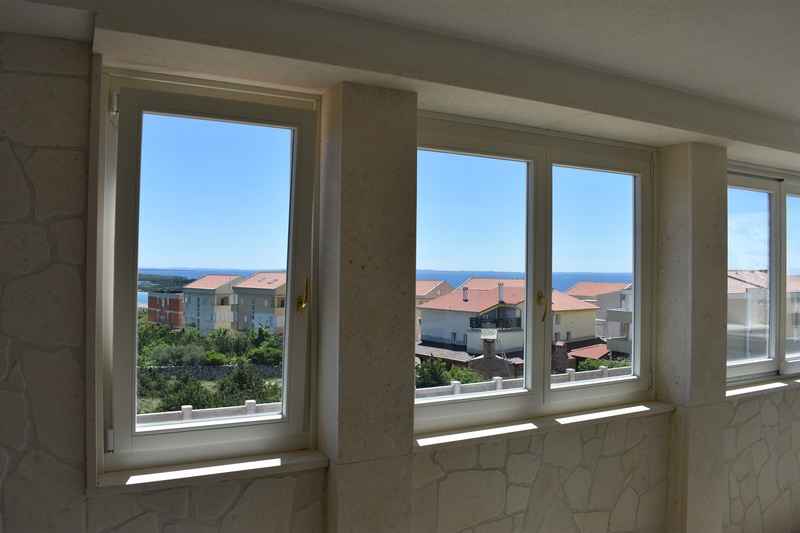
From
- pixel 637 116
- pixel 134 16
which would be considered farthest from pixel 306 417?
pixel 637 116

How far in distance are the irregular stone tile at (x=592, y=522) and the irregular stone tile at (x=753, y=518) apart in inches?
47.2

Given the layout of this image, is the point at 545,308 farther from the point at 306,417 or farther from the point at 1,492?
the point at 1,492

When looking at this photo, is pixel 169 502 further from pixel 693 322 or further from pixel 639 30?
pixel 693 322

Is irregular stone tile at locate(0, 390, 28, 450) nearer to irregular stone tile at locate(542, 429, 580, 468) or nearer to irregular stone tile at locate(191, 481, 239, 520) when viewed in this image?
irregular stone tile at locate(191, 481, 239, 520)

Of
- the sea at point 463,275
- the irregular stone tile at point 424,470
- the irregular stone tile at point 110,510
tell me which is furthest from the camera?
the irregular stone tile at point 424,470

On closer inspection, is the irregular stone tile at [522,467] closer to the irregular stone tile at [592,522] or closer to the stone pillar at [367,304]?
the irregular stone tile at [592,522]

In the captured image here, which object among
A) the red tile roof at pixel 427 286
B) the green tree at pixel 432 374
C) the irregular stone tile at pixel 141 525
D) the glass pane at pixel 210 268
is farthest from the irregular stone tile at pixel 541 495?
the irregular stone tile at pixel 141 525

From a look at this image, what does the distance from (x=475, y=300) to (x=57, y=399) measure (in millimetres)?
1734

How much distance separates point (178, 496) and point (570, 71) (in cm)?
228

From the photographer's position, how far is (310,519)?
2.28m

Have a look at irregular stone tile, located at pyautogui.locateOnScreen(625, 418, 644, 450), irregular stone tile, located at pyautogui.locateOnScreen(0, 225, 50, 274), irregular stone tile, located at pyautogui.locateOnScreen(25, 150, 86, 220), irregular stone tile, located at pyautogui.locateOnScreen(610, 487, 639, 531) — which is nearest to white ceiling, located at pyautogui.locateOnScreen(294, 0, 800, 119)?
irregular stone tile, located at pyautogui.locateOnScreen(25, 150, 86, 220)

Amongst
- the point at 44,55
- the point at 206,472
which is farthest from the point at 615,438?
the point at 44,55

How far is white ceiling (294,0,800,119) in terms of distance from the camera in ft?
6.61

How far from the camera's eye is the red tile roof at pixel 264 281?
2309mm
